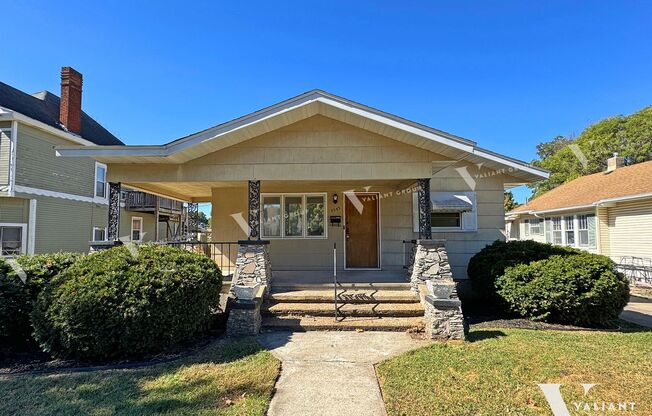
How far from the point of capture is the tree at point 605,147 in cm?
2380

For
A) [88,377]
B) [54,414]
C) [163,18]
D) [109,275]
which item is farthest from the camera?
[163,18]

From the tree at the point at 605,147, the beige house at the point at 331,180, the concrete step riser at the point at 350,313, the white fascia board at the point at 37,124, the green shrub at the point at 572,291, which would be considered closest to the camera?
the green shrub at the point at 572,291

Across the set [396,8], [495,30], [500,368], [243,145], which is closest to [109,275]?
[243,145]

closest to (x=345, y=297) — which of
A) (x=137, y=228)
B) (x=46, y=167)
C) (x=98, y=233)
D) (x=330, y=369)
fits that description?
(x=330, y=369)

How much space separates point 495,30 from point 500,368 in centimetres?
1160

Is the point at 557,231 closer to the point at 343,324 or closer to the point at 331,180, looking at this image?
the point at 331,180

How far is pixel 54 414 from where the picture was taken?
3166 mm

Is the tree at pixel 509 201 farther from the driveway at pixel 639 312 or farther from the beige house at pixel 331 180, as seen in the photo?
the beige house at pixel 331 180

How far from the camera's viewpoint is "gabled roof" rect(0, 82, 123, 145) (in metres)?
12.9

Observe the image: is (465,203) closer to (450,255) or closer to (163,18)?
(450,255)

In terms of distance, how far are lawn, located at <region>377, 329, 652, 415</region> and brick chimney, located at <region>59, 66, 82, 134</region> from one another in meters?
17.2

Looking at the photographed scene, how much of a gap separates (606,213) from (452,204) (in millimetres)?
9036

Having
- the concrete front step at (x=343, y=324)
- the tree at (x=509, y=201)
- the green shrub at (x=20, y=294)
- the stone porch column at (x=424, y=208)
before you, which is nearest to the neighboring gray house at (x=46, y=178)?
the green shrub at (x=20, y=294)

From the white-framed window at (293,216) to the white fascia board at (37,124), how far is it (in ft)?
32.3
